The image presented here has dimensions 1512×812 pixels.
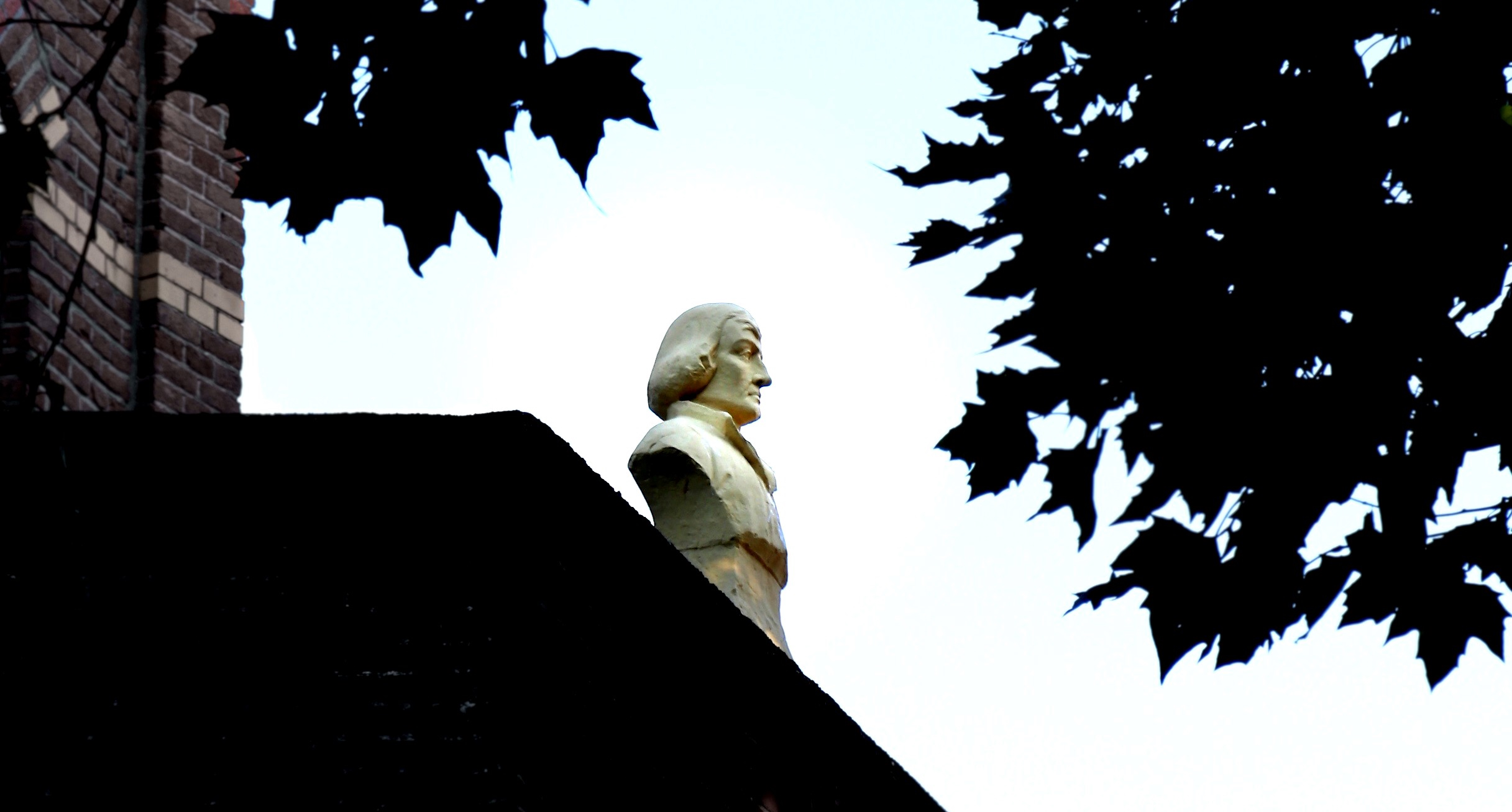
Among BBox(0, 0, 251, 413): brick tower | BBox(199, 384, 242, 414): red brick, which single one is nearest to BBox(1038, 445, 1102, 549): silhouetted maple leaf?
BBox(0, 0, 251, 413): brick tower

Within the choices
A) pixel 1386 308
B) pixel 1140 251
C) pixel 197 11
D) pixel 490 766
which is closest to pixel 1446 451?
pixel 1386 308

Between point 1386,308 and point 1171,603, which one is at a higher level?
point 1386,308

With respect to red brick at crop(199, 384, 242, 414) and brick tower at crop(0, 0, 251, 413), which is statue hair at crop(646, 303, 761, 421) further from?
red brick at crop(199, 384, 242, 414)

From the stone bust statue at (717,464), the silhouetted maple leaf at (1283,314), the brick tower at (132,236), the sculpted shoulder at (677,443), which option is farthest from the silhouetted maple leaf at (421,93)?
the brick tower at (132,236)

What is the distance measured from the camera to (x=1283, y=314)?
4457 millimetres

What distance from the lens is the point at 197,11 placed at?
471 inches

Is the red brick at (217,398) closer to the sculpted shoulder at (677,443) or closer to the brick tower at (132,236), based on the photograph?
the brick tower at (132,236)

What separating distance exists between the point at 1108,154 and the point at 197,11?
8.11 m

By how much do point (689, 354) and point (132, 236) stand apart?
3.72 m

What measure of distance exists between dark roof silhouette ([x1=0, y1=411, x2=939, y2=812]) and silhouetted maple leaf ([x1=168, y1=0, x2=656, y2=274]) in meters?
1.25

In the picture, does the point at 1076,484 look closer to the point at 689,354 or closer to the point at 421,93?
the point at 421,93

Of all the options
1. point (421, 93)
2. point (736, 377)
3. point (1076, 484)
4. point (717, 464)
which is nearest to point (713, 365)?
point (736, 377)

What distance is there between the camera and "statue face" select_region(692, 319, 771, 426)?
8.48 m

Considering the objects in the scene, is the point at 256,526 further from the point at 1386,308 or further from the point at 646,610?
the point at 1386,308
